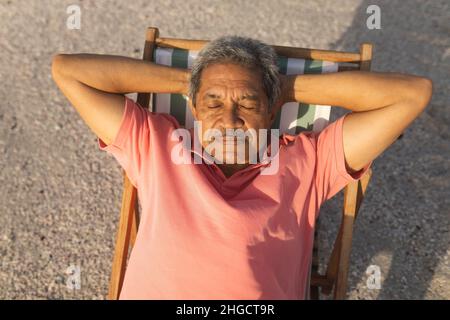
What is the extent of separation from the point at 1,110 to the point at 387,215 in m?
2.94

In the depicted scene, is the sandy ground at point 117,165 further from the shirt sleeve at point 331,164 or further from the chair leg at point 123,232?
the shirt sleeve at point 331,164

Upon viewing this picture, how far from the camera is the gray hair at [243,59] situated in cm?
218

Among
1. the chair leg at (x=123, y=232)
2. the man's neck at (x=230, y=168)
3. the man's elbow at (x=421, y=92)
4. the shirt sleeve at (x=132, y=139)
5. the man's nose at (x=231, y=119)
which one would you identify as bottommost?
the chair leg at (x=123, y=232)

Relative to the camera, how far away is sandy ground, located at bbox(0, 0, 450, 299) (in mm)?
3004

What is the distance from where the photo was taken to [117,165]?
11.3ft

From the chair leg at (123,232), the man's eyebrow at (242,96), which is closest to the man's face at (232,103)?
the man's eyebrow at (242,96)

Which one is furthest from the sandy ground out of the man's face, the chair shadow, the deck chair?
the man's face

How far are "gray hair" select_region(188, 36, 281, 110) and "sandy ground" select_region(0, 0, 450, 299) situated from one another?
1289 millimetres

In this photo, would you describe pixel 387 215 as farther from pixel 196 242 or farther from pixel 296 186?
pixel 196 242

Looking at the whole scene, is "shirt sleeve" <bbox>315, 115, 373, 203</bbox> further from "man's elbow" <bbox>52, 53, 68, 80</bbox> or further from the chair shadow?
"man's elbow" <bbox>52, 53, 68, 80</bbox>

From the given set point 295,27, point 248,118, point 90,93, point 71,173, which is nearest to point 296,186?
point 248,118

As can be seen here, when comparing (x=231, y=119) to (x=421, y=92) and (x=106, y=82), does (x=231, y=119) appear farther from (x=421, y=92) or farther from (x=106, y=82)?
(x=421, y=92)

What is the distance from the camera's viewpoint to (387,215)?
10.6 feet
